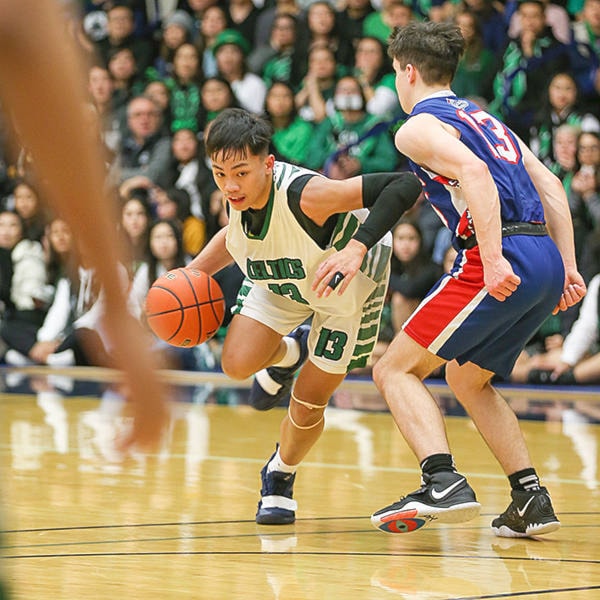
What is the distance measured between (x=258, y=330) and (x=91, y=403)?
4.11 meters

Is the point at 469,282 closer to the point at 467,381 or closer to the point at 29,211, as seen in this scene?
the point at 467,381

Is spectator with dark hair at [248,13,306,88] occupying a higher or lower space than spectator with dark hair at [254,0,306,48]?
lower

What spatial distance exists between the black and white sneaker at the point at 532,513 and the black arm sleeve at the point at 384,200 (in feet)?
3.49

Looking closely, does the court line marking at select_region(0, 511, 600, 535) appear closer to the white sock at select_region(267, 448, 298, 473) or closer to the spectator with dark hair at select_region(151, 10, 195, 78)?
the white sock at select_region(267, 448, 298, 473)

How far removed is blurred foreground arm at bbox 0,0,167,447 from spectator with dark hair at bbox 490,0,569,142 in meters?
9.15

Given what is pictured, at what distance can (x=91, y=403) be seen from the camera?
8.87 meters

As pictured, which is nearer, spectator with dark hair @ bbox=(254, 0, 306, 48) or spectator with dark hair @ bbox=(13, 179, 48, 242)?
spectator with dark hair @ bbox=(13, 179, 48, 242)

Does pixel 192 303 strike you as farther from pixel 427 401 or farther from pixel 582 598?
pixel 582 598

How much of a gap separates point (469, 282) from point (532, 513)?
0.86 metres

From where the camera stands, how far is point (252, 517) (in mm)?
4957

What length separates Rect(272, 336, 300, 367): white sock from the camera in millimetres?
5340

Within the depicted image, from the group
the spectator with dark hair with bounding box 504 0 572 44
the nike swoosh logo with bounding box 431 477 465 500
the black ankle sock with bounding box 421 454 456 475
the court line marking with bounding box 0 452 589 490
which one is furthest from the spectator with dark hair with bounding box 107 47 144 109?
the nike swoosh logo with bounding box 431 477 465 500

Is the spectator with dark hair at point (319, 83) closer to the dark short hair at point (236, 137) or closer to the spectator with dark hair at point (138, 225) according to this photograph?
the spectator with dark hair at point (138, 225)

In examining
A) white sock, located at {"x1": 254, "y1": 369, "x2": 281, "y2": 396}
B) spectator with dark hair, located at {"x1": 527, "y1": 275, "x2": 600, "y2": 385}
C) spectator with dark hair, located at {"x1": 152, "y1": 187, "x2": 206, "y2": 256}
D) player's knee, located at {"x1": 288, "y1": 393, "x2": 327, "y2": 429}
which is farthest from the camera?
spectator with dark hair, located at {"x1": 152, "y1": 187, "x2": 206, "y2": 256}
